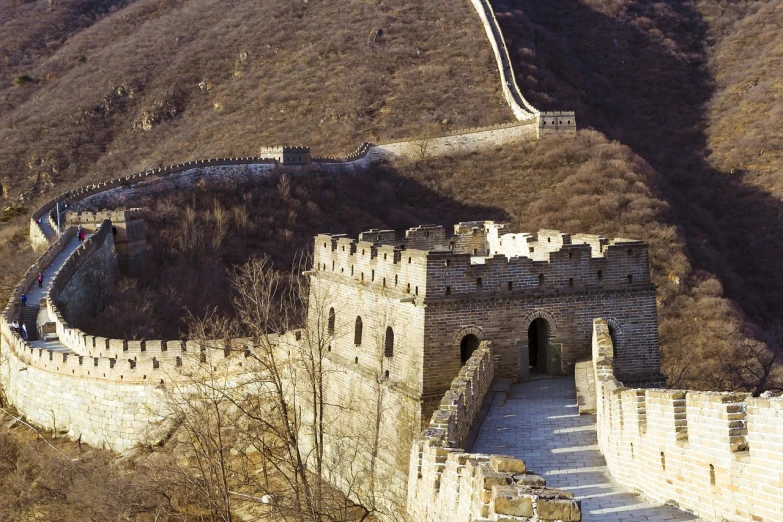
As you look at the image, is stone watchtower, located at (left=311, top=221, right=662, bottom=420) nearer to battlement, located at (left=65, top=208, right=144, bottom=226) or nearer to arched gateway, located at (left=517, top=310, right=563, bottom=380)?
arched gateway, located at (left=517, top=310, right=563, bottom=380)

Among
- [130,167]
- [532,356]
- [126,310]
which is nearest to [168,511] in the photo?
[532,356]

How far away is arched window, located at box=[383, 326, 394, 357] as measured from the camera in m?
17.3

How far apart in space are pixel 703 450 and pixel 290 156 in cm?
5282

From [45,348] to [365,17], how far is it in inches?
2742

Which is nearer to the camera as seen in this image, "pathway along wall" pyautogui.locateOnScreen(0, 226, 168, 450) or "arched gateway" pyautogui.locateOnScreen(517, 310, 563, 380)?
"arched gateway" pyautogui.locateOnScreen(517, 310, 563, 380)

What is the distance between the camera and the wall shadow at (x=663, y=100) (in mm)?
53469

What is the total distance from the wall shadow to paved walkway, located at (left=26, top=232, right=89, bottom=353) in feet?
97.3

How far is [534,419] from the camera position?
13828 millimetres

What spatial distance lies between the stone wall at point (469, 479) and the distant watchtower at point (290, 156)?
148 ft

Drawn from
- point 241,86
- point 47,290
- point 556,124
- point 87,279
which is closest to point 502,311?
point 47,290

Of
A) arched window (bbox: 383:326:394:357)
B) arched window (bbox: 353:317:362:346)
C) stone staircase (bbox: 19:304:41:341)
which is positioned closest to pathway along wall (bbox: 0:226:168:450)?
stone staircase (bbox: 19:304:41:341)

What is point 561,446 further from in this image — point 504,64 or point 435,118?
point 504,64

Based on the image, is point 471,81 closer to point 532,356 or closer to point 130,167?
point 130,167

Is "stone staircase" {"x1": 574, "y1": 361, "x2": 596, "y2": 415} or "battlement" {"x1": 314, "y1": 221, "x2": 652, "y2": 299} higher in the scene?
"battlement" {"x1": 314, "y1": 221, "x2": 652, "y2": 299}
